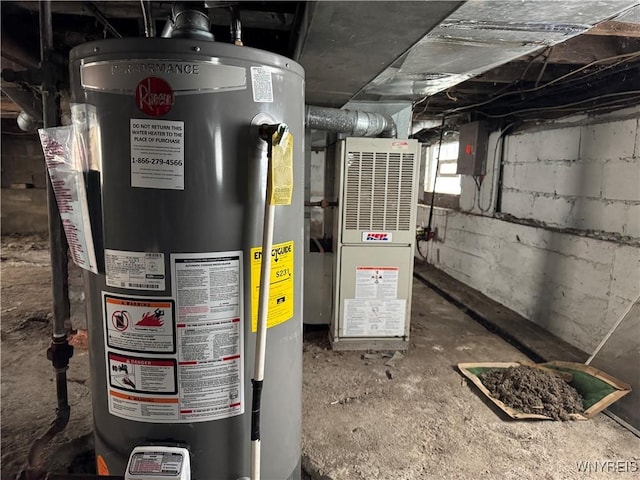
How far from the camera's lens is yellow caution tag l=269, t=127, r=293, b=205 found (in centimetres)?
89

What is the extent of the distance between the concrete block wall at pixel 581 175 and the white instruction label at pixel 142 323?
9.57 feet

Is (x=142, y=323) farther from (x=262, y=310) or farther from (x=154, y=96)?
(x=154, y=96)

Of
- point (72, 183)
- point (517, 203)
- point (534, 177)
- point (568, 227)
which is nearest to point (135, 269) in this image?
point (72, 183)

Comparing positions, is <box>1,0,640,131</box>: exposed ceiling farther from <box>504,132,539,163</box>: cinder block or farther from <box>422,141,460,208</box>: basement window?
<box>422,141,460,208</box>: basement window

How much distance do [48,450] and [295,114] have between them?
176 cm

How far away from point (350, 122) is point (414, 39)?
1.26 metres

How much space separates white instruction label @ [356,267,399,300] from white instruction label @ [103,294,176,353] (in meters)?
1.88

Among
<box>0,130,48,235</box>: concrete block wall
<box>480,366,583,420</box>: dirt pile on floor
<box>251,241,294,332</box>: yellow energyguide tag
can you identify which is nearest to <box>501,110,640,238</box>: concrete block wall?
<box>480,366,583,420</box>: dirt pile on floor

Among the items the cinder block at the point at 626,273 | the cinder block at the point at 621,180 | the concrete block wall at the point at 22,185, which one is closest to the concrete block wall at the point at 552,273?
the cinder block at the point at 626,273

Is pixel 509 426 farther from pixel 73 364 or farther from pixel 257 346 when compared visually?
pixel 73 364

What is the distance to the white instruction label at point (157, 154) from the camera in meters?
0.86

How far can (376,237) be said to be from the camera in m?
2.67

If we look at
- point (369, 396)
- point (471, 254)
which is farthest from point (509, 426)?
point (471, 254)

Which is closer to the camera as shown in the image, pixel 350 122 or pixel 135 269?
pixel 135 269
